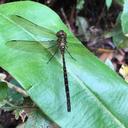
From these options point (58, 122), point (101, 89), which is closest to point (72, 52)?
point (101, 89)

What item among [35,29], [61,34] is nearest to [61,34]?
[61,34]

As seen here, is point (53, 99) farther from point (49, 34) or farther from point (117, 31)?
point (117, 31)

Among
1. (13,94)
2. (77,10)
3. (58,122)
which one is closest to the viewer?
(58,122)

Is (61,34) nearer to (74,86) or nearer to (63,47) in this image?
(63,47)

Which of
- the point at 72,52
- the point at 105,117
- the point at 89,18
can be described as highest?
the point at 72,52

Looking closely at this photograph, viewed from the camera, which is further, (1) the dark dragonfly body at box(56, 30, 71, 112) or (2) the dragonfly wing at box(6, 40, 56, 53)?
(2) the dragonfly wing at box(6, 40, 56, 53)

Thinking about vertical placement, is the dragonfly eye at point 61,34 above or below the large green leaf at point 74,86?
above

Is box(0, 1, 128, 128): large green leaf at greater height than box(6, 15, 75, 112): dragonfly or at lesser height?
lesser
